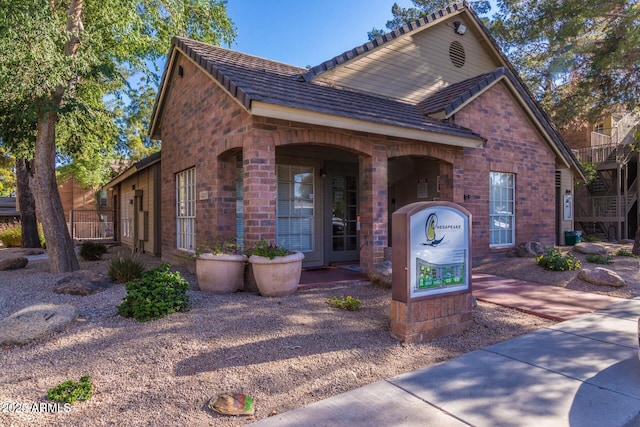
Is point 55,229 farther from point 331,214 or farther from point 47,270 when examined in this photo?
point 331,214

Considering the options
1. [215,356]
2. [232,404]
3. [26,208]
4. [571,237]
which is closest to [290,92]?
[215,356]

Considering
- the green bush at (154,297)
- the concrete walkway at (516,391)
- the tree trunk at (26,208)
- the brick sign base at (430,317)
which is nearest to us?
the concrete walkway at (516,391)

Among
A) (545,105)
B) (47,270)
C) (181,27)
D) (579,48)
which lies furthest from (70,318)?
(545,105)

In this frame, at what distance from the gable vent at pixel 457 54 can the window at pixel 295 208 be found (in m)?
5.89

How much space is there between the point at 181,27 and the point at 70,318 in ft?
31.2

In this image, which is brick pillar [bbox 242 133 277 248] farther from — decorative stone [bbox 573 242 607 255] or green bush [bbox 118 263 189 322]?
decorative stone [bbox 573 242 607 255]

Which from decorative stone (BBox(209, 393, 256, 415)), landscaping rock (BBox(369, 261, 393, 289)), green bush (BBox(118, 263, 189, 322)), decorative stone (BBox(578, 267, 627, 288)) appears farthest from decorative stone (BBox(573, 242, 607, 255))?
decorative stone (BBox(209, 393, 256, 415))

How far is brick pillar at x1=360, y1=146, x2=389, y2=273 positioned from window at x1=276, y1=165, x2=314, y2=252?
6.31ft

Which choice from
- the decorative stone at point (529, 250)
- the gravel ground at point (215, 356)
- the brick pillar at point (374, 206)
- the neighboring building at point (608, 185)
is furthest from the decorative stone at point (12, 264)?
the neighboring building at point (608, 185)

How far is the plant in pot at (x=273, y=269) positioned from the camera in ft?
19.7

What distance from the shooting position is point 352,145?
749 centimetres

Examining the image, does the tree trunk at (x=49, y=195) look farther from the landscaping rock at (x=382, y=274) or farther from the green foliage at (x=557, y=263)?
the green foliage at (x=557, y=263)

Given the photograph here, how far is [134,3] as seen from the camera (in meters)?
9.35

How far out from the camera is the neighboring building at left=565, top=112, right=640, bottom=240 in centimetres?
1964
